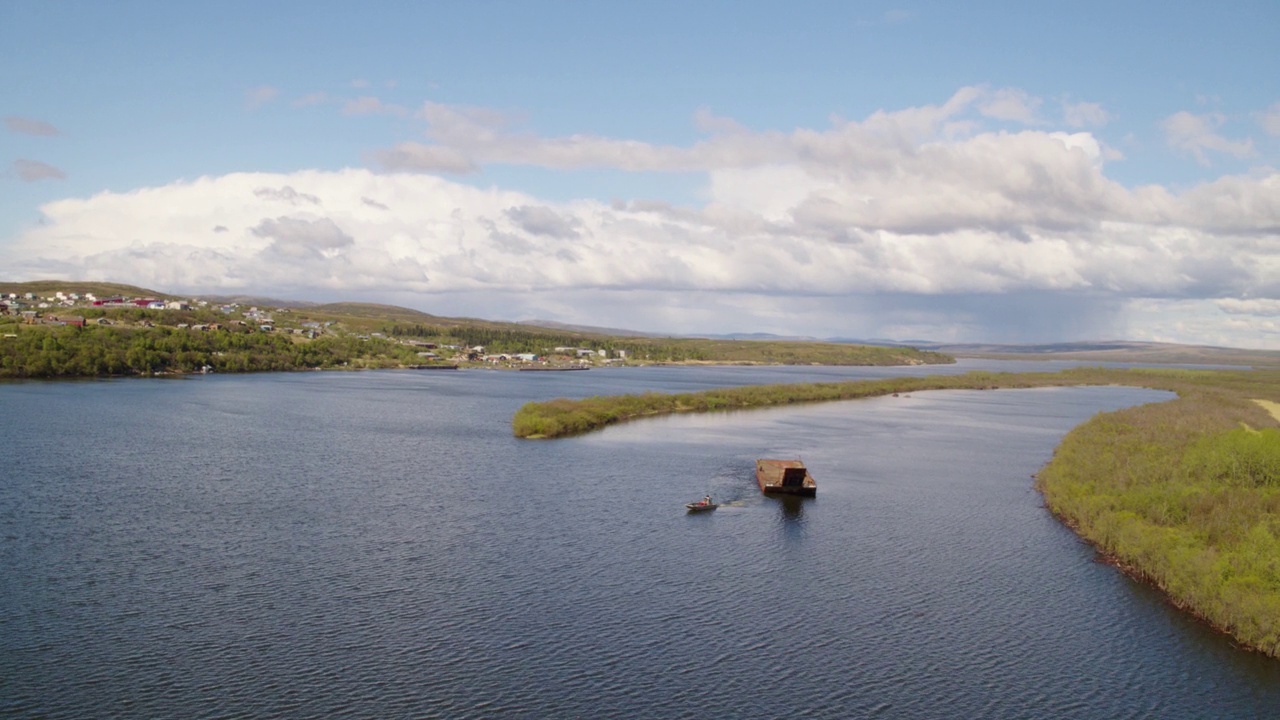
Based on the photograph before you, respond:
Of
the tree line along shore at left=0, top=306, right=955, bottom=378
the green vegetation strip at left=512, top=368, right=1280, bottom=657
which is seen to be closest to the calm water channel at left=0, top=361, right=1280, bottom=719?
the green vegetation strip at left=512, top=368, right=1280, bottom=657

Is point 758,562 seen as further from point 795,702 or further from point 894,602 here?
point 795,702

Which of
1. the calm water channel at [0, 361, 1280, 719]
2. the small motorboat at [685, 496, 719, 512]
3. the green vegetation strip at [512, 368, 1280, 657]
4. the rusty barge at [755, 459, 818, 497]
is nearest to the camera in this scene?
the calm water channel at [0, 361, 1280, 719]

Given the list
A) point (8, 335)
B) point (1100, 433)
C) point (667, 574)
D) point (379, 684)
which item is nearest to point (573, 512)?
point (667, 574)

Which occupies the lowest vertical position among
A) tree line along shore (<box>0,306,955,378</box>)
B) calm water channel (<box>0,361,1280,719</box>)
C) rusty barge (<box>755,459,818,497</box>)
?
calm water channel (<box>0,361,1280,719</box>)


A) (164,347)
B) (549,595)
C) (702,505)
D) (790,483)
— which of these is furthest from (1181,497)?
(164,347)

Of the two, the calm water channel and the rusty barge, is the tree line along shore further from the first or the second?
the rusty barge

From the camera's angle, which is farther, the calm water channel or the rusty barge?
the rusty barge

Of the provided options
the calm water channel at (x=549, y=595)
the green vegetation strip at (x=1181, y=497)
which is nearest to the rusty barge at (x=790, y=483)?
the calm water channel at (x=549, y=595)
